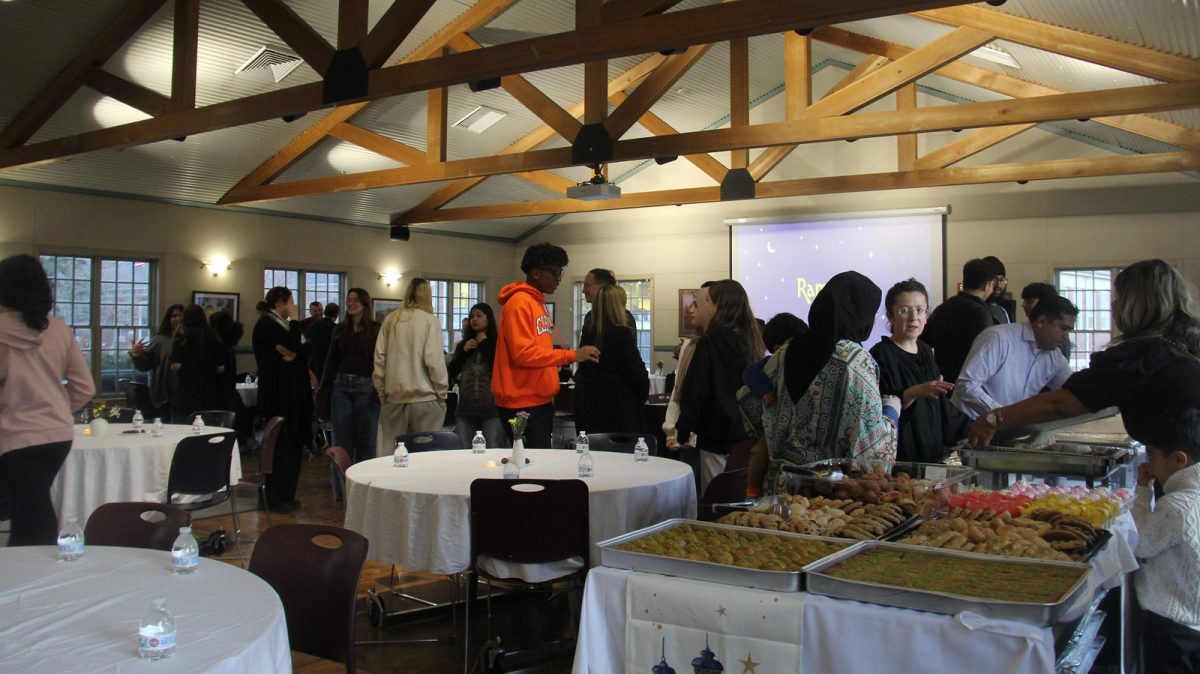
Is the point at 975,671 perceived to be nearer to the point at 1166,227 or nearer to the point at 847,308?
the point at 847,308

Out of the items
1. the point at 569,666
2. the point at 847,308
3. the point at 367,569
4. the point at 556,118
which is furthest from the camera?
the point at 556,118

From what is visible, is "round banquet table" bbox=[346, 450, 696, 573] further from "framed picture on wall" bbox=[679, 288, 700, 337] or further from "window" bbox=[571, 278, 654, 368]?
"window" bbox=[571, 278, 654, 368]

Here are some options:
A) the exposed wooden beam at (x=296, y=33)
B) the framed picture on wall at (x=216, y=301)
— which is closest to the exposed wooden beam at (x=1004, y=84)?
the exposed wooden beam at (x=296, y=33)

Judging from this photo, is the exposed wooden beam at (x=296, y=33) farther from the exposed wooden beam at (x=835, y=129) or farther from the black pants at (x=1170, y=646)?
the black pants at (x=1170, y=646)

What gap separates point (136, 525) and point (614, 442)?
263cm

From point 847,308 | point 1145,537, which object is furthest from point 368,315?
point 1145,537

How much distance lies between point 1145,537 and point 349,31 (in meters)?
5.65

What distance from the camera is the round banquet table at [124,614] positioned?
5.44ft

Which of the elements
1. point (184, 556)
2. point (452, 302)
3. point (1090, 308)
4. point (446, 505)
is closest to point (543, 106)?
point (452, 302)

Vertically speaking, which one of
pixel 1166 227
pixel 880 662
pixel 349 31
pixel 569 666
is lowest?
pixel 569 666

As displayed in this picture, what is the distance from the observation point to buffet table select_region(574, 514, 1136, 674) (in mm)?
1636

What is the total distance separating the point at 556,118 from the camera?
903 cm

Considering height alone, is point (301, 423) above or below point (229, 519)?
above

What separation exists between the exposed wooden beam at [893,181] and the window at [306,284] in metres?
1.51
